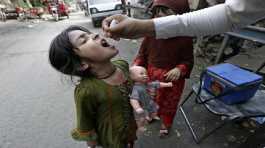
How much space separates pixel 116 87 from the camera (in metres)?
1.44

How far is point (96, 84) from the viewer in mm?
1396

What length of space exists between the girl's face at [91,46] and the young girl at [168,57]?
0.79 m

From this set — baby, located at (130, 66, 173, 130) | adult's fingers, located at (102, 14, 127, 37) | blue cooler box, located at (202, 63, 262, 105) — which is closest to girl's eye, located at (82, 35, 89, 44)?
adult's fingers, located at (102, 14, 127, 37)

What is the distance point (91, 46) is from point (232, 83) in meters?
1.53

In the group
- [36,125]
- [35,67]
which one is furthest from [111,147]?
[35,67]

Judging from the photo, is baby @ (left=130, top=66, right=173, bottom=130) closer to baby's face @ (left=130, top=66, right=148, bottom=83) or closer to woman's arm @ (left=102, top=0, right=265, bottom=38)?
baby's face @ (left=130, top=66, right=148, bottom=83)

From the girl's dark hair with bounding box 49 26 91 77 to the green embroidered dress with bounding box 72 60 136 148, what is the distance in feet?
0.31

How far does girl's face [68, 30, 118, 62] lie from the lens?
4.32 ft

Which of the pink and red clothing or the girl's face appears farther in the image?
the pink and red clothing

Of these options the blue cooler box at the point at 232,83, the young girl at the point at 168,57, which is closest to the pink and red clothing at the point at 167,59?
the young girl at the point at 168,57

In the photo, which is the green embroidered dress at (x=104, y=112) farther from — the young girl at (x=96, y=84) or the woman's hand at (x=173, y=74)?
the woman's hand at (x=173, y=74)

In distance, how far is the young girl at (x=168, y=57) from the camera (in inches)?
75.7

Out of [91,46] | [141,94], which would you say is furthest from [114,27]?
[141,94]

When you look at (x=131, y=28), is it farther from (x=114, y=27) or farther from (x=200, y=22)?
(x=200, y=22)
